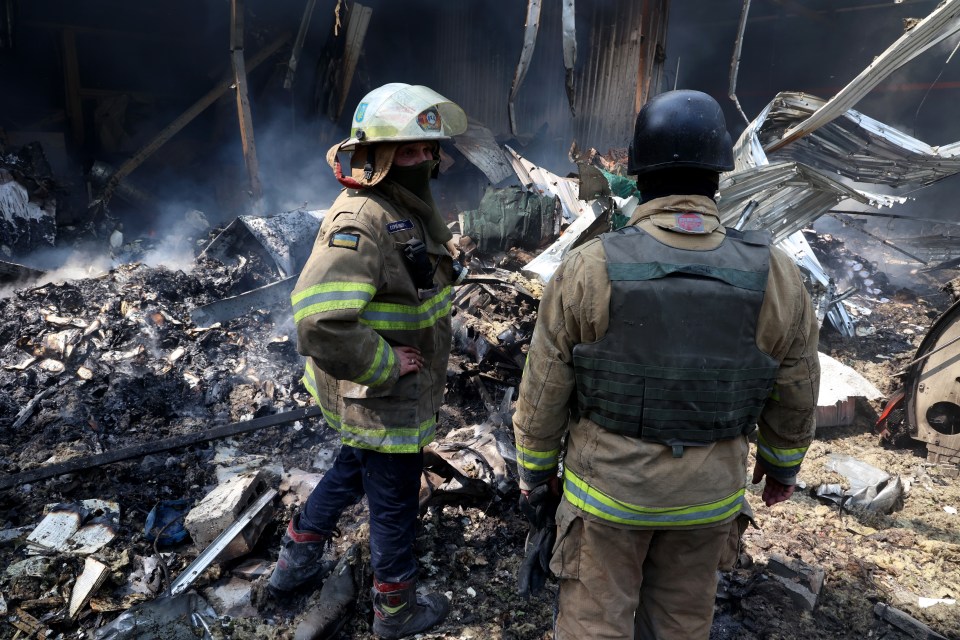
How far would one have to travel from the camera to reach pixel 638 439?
163cm

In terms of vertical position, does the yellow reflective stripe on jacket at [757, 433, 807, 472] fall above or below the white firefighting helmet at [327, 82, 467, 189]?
below

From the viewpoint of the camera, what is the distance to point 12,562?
273cm

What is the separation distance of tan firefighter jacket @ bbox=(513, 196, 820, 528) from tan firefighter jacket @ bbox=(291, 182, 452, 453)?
59cm

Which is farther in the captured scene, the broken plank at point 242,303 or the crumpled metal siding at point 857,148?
the crumpled metal siding at point 857,148

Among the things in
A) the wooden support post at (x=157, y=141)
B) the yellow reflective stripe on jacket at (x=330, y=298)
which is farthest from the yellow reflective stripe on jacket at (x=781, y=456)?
the wooden support post at (x=157, y=141)

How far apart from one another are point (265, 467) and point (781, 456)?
9.61 ft

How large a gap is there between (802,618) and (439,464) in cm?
200

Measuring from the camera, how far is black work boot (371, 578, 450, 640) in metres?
2.40

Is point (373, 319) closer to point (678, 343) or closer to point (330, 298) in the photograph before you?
point (330, 298)

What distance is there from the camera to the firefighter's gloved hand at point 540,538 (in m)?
1.92

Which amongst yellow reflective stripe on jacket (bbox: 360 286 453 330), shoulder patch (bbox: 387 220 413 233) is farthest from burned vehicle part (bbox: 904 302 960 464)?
shoulder patch (bbox: 387 220 413 233)

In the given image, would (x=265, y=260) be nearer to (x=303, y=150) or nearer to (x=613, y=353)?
(x=303, y=150)

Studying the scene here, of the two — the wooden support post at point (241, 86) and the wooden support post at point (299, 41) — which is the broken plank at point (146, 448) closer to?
the wooden support post at point (241, 86)

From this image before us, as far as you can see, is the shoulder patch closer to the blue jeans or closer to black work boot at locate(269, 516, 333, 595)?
the blue jeans
